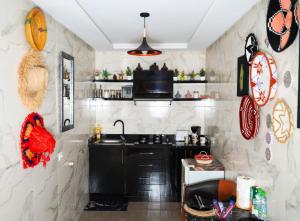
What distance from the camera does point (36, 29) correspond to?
2.44 meters

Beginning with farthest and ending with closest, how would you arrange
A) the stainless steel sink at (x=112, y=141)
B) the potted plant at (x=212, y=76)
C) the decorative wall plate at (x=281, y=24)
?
the stainless steel sink at (x=112, y=141)
the potted plant at (x=212, y=76)
the decorative wall plate at (x=281, y=24)

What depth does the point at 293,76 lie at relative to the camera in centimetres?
179

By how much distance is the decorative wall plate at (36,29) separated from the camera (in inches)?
90.2

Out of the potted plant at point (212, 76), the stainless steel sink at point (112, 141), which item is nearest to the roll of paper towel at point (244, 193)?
the potted plant at point (212, 76)

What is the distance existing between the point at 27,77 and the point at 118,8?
1160mm

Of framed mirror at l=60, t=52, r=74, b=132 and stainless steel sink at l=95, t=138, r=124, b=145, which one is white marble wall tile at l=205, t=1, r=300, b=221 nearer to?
stainless steel sink at l=95, t=138, r=124, b=145

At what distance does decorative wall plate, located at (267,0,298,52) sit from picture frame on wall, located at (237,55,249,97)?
572 mm

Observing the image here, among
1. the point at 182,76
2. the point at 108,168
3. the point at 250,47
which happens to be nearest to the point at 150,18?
the point at 250,47

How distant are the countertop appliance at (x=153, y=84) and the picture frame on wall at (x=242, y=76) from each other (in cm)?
170

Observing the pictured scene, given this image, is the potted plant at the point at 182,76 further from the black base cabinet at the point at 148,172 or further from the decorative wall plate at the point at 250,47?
the decorative wall plate at the point at 250,47

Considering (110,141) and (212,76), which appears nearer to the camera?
(212,76)

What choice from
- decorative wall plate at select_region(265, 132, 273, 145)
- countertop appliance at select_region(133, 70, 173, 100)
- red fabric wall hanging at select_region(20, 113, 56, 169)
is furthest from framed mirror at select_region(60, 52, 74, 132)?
decorative wall plate at select_region(265, 132, 273, 145)

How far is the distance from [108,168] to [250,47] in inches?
116

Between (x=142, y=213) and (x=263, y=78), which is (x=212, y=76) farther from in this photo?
(x=142, y=213)
